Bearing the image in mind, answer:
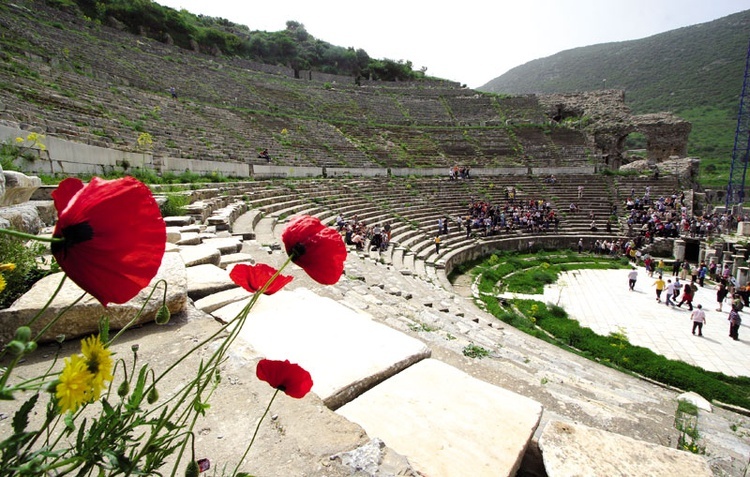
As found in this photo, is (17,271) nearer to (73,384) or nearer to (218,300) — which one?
(218,300)

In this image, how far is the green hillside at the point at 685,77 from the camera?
174 ft

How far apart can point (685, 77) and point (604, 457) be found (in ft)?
298

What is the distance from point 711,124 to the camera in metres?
54.6

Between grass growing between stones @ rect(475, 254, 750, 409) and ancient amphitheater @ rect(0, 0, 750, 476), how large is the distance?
575mm

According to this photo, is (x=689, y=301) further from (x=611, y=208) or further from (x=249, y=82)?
(x=249, y=82)

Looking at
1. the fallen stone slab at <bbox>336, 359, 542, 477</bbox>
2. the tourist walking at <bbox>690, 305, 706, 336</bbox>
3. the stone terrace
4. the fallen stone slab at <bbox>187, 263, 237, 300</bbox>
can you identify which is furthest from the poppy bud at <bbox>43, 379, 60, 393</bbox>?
the tourist walking at <bbox>690, 305, 706, 336</bbox>

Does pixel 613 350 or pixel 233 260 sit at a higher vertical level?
pixel 233 260

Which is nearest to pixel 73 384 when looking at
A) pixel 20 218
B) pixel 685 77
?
pixel 20 218

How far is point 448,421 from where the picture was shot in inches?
74.6

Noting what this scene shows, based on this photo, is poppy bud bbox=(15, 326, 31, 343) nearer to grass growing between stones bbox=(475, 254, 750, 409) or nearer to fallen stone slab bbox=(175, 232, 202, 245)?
fallen stone slab bbox=(175, 232, 202, 245)

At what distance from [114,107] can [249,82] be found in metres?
18.4

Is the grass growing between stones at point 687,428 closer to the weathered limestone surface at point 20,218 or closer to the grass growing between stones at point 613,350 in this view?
the grass growing between stones at point 613,350

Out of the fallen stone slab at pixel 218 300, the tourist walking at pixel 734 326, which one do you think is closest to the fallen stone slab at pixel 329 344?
the fallen stone slab at pixel 218 300

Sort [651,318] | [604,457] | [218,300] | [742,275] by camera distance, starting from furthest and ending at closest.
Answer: [742,275] < [651,318] < [218,300] < [604,457]
